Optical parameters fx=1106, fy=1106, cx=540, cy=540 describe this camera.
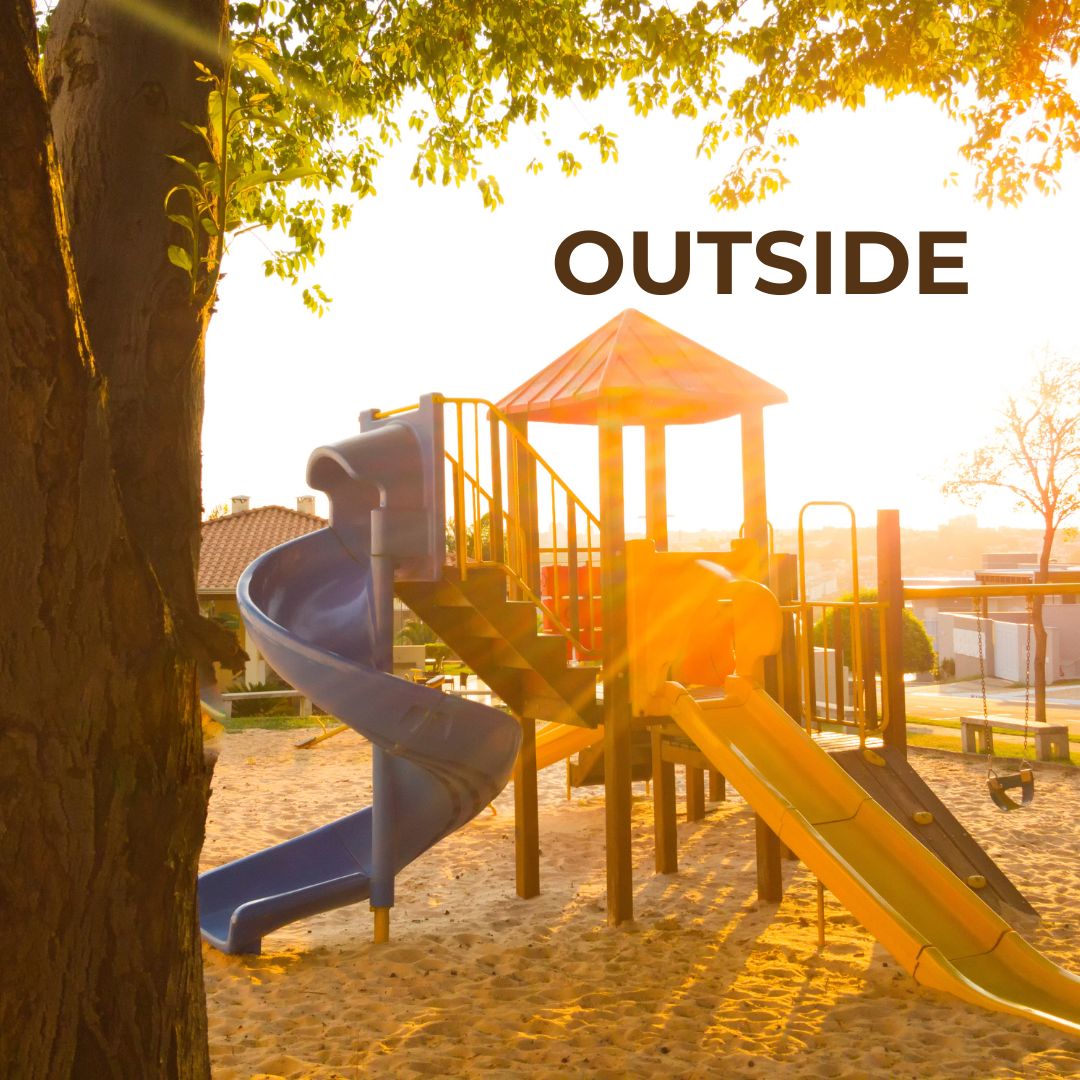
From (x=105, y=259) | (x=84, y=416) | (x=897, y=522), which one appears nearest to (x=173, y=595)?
(x=84, y=416)

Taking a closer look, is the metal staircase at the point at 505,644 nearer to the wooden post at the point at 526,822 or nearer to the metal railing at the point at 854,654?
the wooden post at the point at 526,822

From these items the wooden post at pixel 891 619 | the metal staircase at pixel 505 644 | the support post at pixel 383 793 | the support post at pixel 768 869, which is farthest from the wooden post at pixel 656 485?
the support post at pixel 383 793

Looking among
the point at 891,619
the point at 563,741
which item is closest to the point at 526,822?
the point at 563,741

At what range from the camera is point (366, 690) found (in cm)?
663

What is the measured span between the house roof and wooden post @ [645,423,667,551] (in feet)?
76.6

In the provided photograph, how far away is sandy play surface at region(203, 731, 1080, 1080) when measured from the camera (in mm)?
4953

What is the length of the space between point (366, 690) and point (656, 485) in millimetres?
3889

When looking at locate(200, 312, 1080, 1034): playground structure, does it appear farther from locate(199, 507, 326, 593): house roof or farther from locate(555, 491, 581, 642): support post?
locate(199, 507, 326, 593): house roof

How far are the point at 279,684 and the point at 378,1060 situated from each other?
23.5m

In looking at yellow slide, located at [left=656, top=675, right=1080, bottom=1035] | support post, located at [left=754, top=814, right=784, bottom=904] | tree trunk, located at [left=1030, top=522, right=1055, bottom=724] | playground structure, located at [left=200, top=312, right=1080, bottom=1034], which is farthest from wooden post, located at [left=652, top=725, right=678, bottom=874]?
tree trunk, located at [left=1030, top=522, right=1055, bottom=724]

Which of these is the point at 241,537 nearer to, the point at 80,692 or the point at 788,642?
the point at 788,642

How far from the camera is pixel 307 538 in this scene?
7984 mm

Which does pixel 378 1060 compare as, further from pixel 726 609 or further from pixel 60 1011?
pixel 726 609

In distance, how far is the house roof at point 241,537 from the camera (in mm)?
32688
